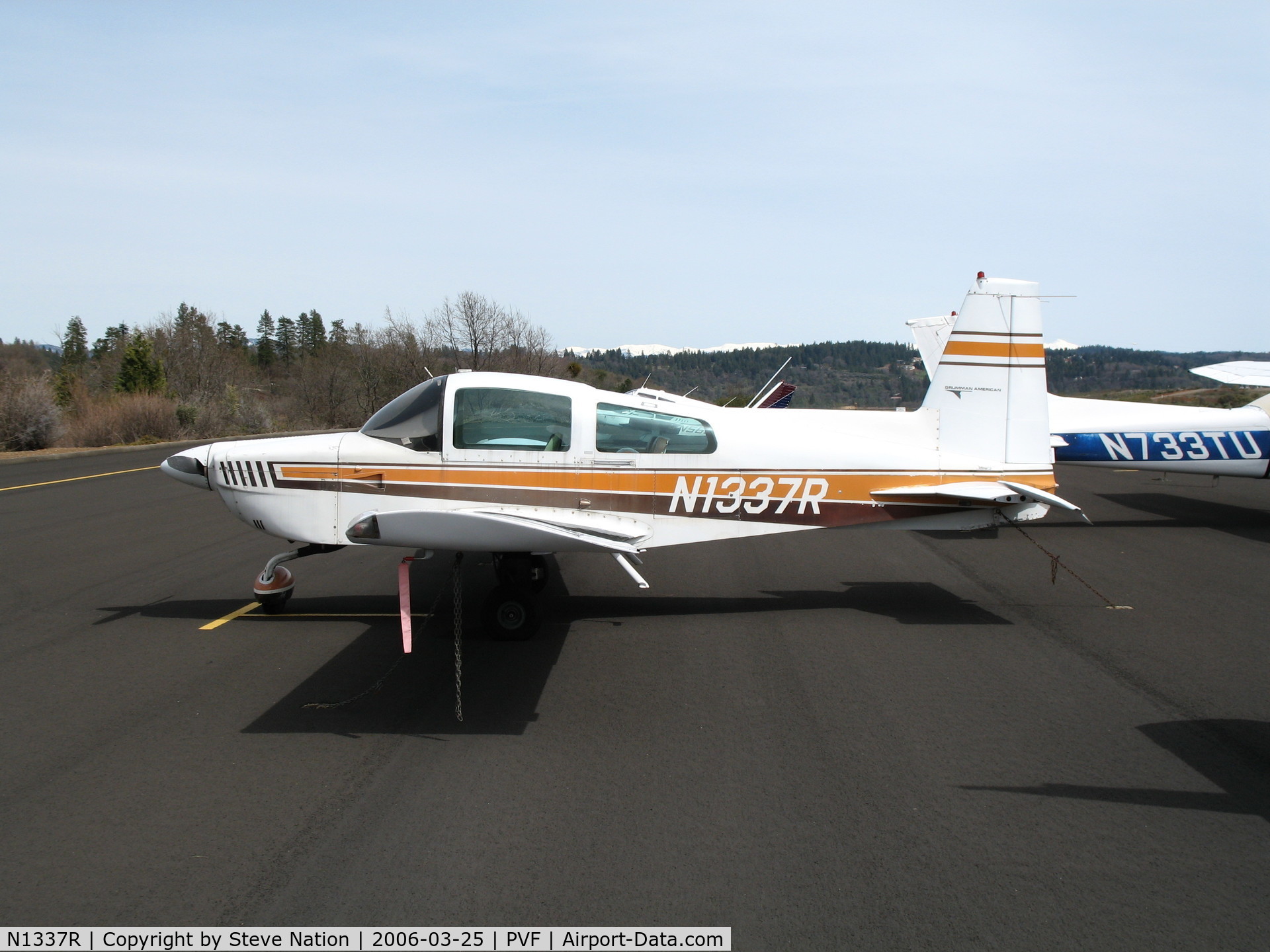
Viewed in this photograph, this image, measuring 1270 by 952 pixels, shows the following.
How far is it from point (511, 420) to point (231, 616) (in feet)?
9.86

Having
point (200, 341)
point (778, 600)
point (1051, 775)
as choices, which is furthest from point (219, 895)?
point (200, 341)

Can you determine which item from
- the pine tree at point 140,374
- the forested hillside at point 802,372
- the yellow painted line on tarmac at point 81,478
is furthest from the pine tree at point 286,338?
the yellow painted line on tarmac at point 81,478

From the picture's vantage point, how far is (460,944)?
272 cm

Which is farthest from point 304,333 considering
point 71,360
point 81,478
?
point 81,478

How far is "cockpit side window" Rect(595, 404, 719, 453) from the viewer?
6.27 metres

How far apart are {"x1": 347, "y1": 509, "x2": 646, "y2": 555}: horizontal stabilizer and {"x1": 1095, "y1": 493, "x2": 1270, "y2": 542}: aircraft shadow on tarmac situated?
374 inches

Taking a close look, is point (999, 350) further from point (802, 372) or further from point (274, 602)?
point (802, 372)

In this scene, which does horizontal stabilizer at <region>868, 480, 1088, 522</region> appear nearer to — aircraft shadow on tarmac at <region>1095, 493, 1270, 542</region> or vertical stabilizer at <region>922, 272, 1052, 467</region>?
vertical stabilizer at <region>922, 272, 1052, 467</region>

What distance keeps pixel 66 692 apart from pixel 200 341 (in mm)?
52516

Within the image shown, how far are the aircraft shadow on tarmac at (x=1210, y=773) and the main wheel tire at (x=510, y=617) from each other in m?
3.34

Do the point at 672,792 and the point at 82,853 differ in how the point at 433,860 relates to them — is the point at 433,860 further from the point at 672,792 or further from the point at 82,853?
the point at 82,853

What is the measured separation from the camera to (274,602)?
678 cm

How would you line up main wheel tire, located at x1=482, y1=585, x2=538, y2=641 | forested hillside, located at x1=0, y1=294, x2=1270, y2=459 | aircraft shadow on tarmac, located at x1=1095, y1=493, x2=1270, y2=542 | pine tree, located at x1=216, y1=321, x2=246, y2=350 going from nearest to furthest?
main wheel tire, located at x1=482, y1=585, x2=538, y2=641 < aircraft shadow on tarmac, located at x1=1095, y1=493, x2=1270, y2=542 < forested hillside, located at x1=0, y1=294, x2=1270, y2=459 < pine tree, located at x1=216, y1=321, x2=246, y2=350

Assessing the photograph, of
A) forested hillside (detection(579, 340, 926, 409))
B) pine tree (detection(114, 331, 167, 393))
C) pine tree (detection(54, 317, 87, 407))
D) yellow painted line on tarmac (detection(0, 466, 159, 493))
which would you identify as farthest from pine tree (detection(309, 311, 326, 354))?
yellow painted line on tarmac (detection(0, 466, 159, 493))
